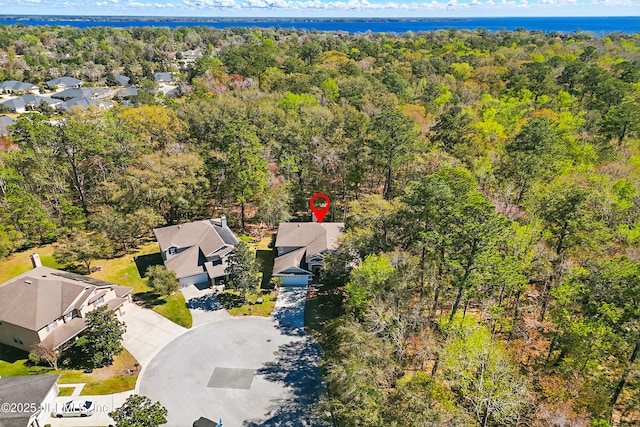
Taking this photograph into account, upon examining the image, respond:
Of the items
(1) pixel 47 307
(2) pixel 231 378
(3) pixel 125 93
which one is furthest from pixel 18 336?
(3) pixel 125 93

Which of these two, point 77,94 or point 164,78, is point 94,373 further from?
point 164,78

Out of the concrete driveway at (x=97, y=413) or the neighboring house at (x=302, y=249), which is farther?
the neighboring house at (x=302, y=249)

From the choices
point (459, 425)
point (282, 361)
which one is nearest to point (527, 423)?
point (459, 425)

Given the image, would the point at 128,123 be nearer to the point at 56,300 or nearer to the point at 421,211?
the point at 56,300

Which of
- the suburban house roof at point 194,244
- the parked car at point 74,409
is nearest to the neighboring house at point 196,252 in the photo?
the suburban house roof at point 194,244

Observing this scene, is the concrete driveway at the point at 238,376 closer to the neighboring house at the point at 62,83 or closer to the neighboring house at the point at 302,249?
the neighboring house at the point at 302,249

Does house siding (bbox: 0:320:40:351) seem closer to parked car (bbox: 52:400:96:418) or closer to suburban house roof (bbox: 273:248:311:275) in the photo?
parked car (bbox: 52:400:96:418)
